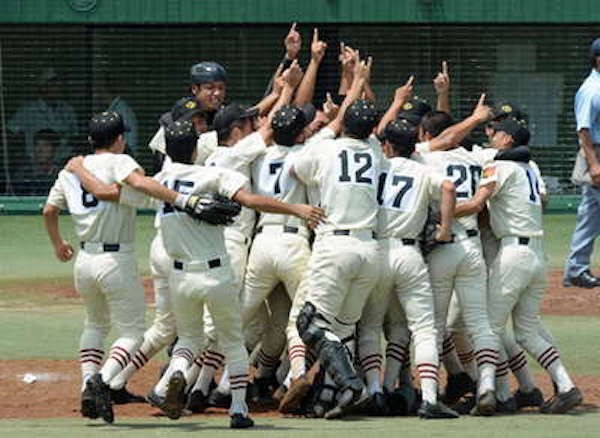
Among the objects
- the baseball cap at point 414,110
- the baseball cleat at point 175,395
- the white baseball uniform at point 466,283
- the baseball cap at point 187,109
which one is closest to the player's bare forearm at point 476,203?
the white baseball uniform at point 466,283

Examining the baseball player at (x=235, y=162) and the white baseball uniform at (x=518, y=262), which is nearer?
the white baseball uniform at (x=518, y=262)

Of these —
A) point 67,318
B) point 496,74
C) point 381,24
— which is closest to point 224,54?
point 381,24

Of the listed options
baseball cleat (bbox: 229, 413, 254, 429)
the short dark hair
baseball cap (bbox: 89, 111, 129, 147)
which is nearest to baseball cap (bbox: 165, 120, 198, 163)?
baseball cap (bbox: 89, 111, 129, 147)

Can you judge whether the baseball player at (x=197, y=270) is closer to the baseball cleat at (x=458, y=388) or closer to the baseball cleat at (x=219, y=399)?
the baseball cleat at (x=219, y=399)

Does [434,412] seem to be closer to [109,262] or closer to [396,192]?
[396,192]

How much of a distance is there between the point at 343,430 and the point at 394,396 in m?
0.92

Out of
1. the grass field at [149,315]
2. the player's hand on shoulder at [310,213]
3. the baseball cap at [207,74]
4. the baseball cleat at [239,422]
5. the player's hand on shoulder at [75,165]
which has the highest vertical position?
the baseball cap at [207,74]

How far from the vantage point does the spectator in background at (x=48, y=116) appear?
23609 millimetres

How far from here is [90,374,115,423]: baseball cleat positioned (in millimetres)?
9648

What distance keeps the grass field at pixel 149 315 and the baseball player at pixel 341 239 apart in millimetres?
552

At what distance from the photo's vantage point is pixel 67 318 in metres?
15.0

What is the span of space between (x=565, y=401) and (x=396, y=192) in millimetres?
1537

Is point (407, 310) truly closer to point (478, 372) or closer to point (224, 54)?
point (478, 372)

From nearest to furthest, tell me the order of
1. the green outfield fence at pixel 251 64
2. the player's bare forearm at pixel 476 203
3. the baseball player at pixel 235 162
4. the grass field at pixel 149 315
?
1. the grass field at pixel 149 315
2. the player's bare forearm at pixel 476 203
3. the baseball player at pixel 235 162
4. the green outfield fence at pixel 251 64
